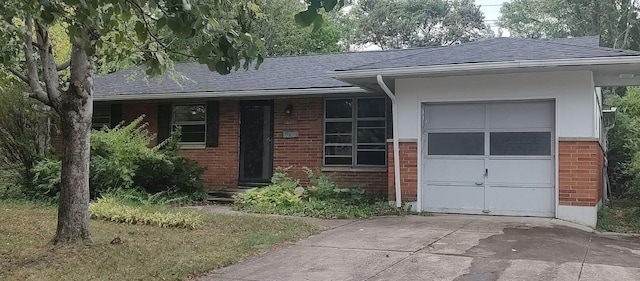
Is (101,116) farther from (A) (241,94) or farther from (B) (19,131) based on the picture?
(A) (241,94)

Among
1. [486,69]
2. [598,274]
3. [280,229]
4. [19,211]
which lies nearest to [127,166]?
[19,211]

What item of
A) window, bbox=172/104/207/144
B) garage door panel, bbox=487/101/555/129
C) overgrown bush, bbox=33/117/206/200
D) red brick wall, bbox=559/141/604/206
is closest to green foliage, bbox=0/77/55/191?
overgrown bush, bbox=33/117/206/200

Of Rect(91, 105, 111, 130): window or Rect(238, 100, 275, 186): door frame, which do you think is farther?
Rect(91, 105, 111, 130): window

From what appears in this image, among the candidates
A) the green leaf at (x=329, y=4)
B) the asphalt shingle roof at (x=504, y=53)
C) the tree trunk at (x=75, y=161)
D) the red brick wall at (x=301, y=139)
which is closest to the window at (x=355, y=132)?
the red brick wall at (x=301, y=139)

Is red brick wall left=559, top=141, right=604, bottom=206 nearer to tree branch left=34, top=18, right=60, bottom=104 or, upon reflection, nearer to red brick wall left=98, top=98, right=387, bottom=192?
red brick wall left=98, top=98, right=387, bottom=192

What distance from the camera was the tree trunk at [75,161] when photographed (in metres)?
6.55

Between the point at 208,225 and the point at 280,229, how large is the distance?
1.20 m

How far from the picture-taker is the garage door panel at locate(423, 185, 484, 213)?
10086mm

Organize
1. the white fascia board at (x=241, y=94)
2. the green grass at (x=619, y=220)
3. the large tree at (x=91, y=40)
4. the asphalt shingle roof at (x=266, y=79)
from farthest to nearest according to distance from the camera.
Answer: the asphalt shingle roof at (x=266, y=79), the white fascia board at (x=241, y=94), the green grass at (x=619, y=220), the large tree at (x=91, y=40)

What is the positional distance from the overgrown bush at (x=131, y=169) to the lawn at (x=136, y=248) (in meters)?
2.23

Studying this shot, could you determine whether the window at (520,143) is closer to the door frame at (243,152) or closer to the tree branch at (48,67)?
the door frame at (243,152)

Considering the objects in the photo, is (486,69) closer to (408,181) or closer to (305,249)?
(408,181)

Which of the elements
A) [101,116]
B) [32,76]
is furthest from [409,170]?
[101,116]

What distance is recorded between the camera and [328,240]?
7.53m
